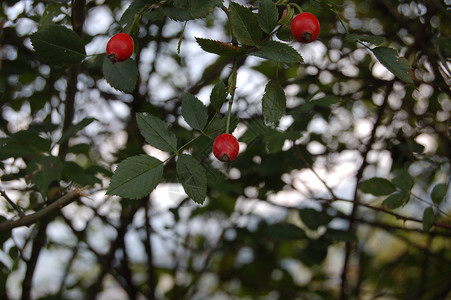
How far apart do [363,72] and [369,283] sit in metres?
1.67

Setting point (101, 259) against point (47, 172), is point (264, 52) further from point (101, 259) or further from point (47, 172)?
point (101, 259)

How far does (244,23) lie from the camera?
2.67ft

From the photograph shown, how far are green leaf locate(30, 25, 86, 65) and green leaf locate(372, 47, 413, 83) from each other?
2.20 feet

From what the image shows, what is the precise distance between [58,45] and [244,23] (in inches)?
17.4

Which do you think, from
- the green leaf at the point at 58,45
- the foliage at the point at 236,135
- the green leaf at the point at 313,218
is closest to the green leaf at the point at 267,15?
the foliage at the point at 236,135

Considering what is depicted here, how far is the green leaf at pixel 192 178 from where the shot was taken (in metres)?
0.85

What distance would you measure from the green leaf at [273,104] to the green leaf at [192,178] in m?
0.18

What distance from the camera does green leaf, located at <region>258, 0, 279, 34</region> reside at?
2.64ft

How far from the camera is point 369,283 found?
9.79 ft

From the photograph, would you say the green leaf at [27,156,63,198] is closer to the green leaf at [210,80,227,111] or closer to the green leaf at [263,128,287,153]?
the green leaf at [210,80,227,111]

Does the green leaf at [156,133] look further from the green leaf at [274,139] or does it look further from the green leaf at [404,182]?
the green leaf at [404,182]

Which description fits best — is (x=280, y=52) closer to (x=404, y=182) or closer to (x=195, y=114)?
(x=195, y=114)

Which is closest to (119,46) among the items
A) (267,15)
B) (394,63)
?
(267,15)

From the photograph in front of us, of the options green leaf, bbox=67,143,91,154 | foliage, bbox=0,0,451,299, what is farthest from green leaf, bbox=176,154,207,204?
green leaf, bbox=67,143,91,154
